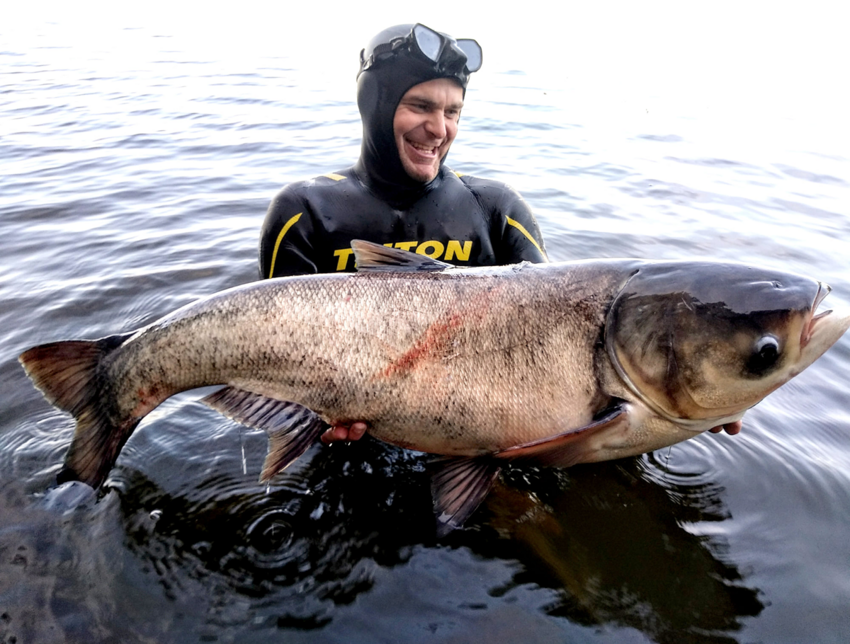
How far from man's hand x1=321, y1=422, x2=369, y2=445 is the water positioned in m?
0.46

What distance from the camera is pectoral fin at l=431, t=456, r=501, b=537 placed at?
2660mm

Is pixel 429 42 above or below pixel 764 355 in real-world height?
above

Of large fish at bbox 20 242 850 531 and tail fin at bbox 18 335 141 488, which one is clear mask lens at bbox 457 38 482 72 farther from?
tail fin at bbox 18 335 141 488

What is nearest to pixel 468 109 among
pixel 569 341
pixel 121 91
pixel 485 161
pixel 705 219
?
pixel 485 161

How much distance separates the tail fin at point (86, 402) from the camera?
2.66 m

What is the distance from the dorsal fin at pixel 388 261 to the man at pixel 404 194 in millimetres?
992

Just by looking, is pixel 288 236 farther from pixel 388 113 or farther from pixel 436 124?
pixel 436 124

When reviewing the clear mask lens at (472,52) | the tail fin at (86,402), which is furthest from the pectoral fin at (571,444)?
the clear mask lens at (472,52)

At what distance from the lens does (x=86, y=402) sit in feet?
8.85

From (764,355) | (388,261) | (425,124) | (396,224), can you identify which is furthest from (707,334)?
(425,124)

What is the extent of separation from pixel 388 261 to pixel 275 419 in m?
0.85

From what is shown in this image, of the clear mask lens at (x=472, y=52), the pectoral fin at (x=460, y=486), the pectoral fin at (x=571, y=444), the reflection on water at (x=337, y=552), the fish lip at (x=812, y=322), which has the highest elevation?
the clear mask lens at (x=472, y=52)

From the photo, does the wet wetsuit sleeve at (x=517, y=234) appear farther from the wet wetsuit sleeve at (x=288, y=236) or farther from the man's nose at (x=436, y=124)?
the wet wetsuit sleeve at (x=288, y=236)

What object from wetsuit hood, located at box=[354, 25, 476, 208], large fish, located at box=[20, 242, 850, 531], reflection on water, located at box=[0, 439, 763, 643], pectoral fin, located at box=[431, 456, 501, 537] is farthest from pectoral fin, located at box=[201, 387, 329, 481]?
wetsuit hood, located at box=[354, 25, 476, 208]
